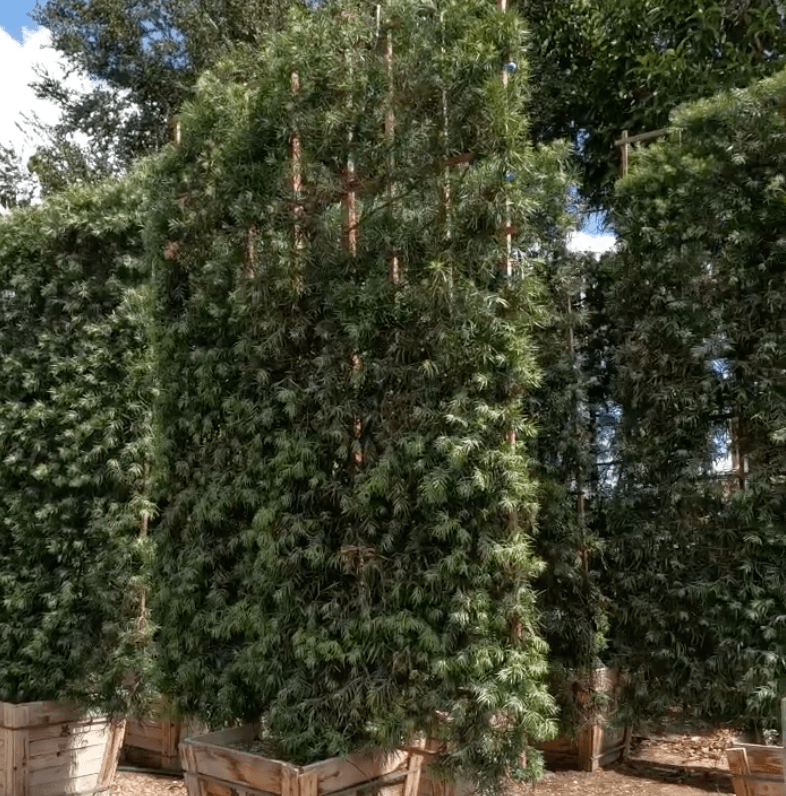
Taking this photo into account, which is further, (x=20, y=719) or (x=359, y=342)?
(x=20, y=719)

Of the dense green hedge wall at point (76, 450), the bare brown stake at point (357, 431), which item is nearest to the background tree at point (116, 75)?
the dense green hedge wall at point (76, 450)

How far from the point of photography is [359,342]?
4133mm

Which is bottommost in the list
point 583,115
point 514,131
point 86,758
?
point 86,758

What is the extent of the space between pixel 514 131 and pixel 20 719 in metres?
4.20

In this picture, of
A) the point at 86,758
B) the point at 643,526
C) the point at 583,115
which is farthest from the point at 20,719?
the point at 583,115

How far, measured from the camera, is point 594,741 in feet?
20.3

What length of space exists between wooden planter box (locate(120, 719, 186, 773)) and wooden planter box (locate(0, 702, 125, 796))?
0.36m

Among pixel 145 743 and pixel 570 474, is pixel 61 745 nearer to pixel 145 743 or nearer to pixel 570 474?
pixel 145 743

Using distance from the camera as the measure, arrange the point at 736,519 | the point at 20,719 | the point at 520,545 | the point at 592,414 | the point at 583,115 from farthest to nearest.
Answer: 1. the point at 583,115
2. the point at 592,414
3. the point at 20,719
4. the point at 736,519
5. the point at 520,545

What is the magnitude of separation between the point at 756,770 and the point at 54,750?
385cm

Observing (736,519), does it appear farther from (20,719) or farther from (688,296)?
(20,719)

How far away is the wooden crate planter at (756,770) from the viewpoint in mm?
4547

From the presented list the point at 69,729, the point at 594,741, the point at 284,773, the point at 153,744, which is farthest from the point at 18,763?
the point at 594,741

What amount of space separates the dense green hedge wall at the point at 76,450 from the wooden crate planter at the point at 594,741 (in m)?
2.64
